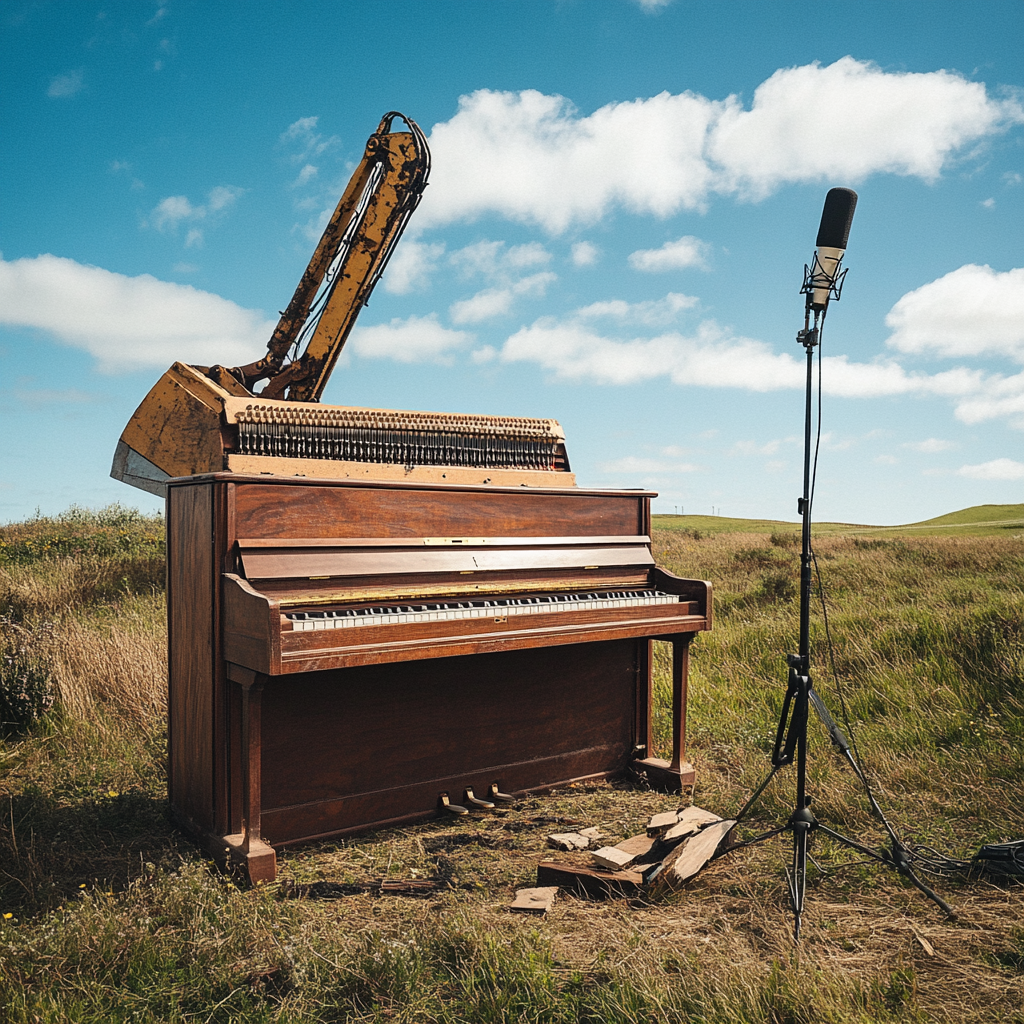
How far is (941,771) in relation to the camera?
4.75 m

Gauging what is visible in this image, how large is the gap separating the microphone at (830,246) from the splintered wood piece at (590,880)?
256 centimetres

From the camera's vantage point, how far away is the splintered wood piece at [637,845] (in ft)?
12.5

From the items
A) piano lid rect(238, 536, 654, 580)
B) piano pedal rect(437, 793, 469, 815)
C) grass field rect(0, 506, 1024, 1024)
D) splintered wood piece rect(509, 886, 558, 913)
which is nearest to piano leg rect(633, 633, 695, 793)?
grass field rect(0, 506, 1024, 1024)

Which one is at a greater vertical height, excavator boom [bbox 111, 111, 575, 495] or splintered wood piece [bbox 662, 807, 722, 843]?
Result: excavator boom [bbox 111, 111, 575, 495]

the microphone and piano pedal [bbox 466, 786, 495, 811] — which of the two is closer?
the microphone

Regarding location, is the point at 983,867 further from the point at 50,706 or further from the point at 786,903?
the point at 50,706

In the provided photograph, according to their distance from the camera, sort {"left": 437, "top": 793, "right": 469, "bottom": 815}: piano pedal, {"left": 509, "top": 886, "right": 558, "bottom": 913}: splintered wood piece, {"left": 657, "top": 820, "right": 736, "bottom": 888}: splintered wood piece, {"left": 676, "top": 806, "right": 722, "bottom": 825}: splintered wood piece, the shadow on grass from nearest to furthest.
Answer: {"left": 509, "top": 886, "right": 558, "bottom": 913}: splintered wood piece, {"left": 657, "top": 820, "right": 736, "bottom": 888}: splintered wood piece, the shadow on grass, {"left": 676, "top": 806, "right": 722, "bottom": 825}: splintered wood piece, {"left": 437, "top": 793, "right": 469, "bottom": 815}: piano pedal

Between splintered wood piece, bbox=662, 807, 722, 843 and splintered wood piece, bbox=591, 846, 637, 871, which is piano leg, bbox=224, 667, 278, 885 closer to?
splintered wood piece, bbox=591, 846, 637, 871

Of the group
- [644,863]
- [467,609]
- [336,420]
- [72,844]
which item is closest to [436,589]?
[467,609]

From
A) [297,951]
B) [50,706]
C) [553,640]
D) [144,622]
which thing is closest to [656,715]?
[553,640]

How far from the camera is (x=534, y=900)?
339 centimetres

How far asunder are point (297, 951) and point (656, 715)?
12.6ft

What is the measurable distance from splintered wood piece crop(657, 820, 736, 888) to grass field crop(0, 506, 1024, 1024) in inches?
3.1

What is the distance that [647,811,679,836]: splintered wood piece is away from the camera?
407 centimetres
